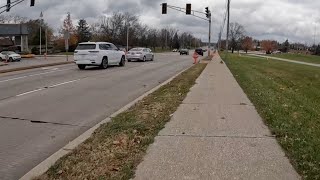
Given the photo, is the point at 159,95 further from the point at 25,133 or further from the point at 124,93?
the point at 25,133

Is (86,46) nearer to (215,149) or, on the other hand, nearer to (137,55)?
(137,55)

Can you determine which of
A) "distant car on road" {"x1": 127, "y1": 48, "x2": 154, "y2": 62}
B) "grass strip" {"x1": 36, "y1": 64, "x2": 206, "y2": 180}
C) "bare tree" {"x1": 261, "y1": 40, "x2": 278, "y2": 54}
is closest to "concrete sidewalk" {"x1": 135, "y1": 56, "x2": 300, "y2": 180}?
"grass strip" {"x1": 36, "y1": 64, "x2": 206, "y2": 180}

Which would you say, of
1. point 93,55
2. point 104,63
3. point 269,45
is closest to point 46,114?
point 93,55

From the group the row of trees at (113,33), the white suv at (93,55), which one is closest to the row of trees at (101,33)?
the row of trees at (113,33)

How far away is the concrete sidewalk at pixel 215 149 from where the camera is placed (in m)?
5.10

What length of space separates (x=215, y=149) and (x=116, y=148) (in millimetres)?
1430

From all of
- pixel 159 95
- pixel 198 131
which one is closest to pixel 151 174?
pixel 198 131

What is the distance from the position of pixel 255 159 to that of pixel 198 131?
1907 mm

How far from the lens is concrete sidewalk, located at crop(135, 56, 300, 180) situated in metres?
5.10

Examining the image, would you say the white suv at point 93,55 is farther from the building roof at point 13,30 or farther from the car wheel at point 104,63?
the building roof at point 13,30

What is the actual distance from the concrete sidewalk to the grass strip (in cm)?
19

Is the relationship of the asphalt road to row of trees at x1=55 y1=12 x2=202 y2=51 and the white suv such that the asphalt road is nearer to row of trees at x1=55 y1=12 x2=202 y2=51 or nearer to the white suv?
the white suv

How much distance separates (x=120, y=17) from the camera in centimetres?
12875

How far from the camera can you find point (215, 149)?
20.4 feet
